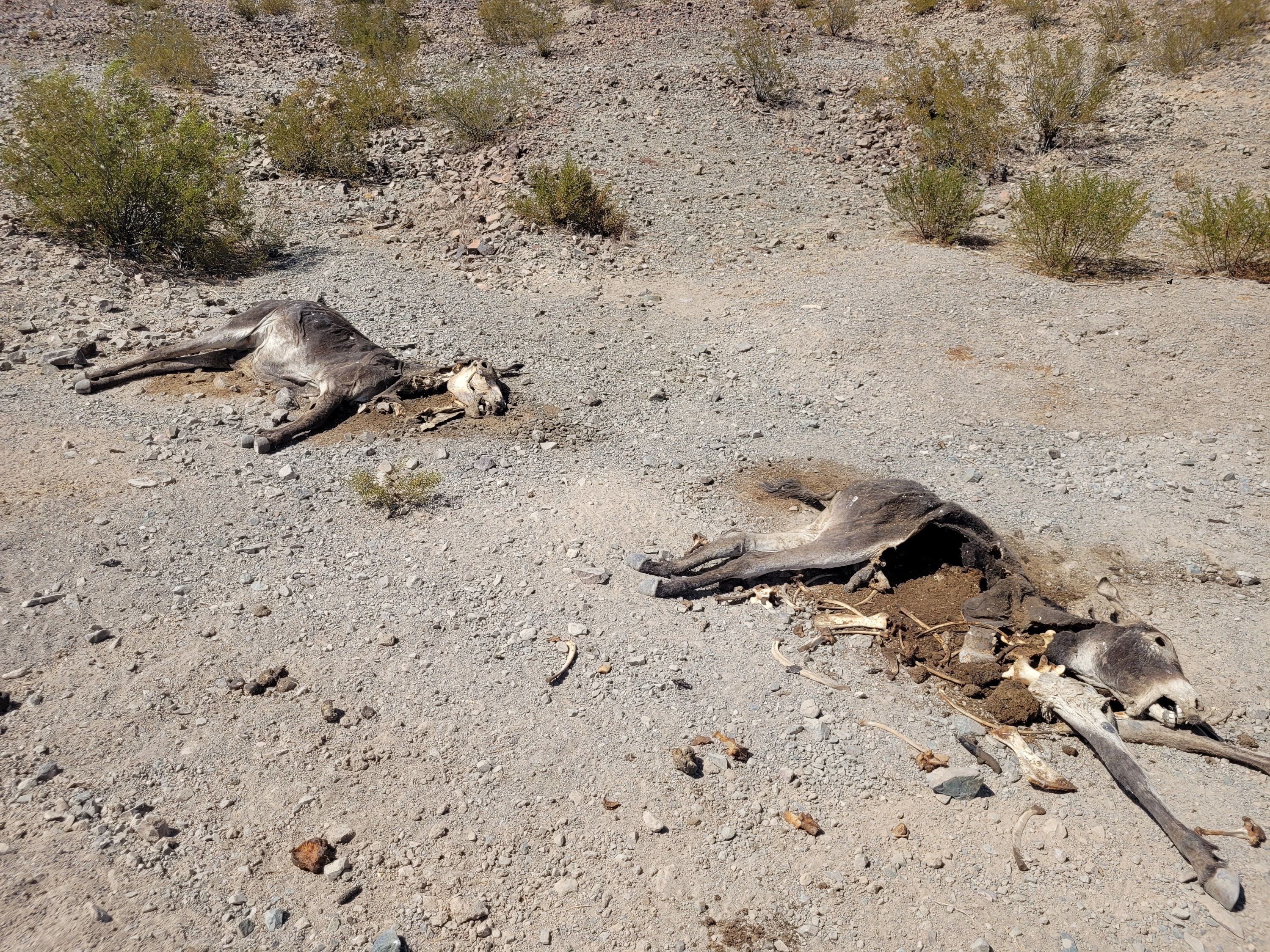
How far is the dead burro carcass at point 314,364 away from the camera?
20.6ft

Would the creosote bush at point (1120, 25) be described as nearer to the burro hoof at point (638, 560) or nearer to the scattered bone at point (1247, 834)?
the burro hoof at point (638, 560)

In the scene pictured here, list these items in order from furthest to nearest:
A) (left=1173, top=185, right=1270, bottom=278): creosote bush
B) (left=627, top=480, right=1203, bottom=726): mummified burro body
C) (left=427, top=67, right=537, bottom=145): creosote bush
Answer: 1. (left=427, top=67, right=537, bottom=145): creosote bush
2. (left=1173, top=185, right=1270, bottom=278): creosote bush
3. (left=627, top=480, right=1203, bottom=726): mummified burro body

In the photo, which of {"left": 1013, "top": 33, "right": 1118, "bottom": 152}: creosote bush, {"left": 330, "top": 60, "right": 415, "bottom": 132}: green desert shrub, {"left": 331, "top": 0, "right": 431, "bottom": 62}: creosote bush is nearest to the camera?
{"left": 330, "top": 60, "right": 415, "bottom": 132}: green desert shrub

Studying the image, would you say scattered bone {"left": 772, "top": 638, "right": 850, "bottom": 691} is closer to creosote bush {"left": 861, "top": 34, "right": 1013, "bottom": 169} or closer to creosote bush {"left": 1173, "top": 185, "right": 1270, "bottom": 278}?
creosote bush {"left": 1173, "top": 185, "right": 1270, "bottom": 278}

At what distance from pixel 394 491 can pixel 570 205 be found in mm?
5185

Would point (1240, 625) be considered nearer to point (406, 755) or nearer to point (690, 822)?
point (690, 822)

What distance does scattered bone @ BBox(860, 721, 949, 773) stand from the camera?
367 centimetres

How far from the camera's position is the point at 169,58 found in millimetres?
13164

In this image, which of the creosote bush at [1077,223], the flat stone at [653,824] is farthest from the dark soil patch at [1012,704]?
the creosote bush at [1077,223]

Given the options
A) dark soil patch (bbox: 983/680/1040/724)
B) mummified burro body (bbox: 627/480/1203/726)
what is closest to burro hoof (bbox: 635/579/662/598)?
mummified burro body (bbox: 627/480/1203/726)

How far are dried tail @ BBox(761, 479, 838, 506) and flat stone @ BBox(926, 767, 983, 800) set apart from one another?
2167 millimetres

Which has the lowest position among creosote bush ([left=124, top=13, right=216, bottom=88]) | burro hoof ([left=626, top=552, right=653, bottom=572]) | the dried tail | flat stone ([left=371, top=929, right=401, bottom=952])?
flat stone ([left=371, top=929, right=401, bottom=952])

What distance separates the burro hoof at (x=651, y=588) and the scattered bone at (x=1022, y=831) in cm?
202

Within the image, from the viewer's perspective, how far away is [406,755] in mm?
3574
